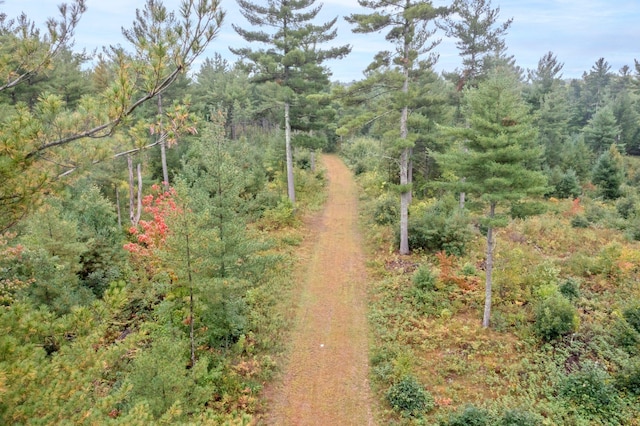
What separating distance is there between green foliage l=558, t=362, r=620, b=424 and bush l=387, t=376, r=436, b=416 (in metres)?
3.41

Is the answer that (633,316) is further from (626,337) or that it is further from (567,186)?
(567,186)

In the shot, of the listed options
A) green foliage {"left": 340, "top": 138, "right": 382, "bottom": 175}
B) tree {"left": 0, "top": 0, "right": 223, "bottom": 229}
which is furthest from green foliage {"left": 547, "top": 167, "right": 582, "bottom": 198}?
tree {"left": 0, "top": 0, "right": 223, "bottom": 229}

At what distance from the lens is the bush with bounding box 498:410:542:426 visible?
8227 millimetres

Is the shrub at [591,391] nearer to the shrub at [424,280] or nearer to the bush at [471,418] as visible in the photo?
the bush at [471,418]

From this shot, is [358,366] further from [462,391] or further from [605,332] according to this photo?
[605,332]

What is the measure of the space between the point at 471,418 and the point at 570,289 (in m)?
8.13

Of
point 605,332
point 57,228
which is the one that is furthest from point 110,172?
point 605,332

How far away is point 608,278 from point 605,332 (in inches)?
186

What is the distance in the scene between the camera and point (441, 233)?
59.7 feet

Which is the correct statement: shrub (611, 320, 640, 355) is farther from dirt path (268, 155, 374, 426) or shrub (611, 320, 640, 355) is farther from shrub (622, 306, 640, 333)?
dirt path (268, 155, 374, 426)

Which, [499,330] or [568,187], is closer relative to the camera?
[499,330]

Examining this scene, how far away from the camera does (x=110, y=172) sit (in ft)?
69.1

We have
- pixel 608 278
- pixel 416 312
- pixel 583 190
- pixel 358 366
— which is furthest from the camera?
pixel 583 190

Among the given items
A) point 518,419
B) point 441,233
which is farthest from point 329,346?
point 441,233
